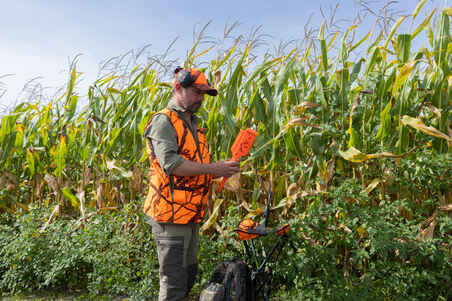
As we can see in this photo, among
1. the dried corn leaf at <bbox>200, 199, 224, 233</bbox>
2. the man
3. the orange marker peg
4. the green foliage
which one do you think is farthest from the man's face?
the green foliage

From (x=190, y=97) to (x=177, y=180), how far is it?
0.49m

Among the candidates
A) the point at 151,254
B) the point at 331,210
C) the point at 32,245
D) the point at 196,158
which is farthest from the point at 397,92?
the point at 32,245

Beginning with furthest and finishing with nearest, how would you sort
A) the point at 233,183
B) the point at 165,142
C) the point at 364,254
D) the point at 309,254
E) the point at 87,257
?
the point at 87,257
the point at 233,183
the point at 309,254
the point at 364,254
the point at 165,142

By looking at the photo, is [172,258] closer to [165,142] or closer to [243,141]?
[165,142]

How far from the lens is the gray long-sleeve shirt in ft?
6.83

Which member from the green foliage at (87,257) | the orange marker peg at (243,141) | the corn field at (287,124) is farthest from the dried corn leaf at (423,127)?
the green foliage at (87,257)

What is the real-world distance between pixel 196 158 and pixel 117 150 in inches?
91.9

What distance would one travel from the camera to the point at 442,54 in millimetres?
2773

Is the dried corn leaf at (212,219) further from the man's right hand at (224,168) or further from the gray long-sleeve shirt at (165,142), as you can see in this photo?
the gray long-sleeve shirt at (165,142)

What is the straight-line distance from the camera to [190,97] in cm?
222

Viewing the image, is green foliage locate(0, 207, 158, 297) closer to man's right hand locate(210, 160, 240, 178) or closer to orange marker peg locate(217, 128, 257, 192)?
man's right hand locate(210, 160, 240, 178)

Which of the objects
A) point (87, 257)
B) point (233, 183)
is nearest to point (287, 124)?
point (233, 183)

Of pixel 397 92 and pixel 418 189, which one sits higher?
pixel 397 92

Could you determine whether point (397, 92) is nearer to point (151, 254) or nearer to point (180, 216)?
point (180, 216)
